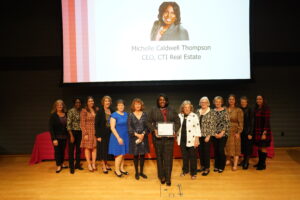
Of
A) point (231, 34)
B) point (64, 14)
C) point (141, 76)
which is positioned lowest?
point (141, 76)

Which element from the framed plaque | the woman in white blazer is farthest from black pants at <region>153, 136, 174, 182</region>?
the woman in white blazer

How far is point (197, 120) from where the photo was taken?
3768 millimetres

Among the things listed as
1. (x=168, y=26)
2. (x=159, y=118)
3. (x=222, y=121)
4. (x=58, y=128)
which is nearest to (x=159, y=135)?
(x=159, y=118)

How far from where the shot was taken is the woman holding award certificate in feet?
11.3

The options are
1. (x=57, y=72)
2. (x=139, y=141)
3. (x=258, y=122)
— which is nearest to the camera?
(x=139, y=141)

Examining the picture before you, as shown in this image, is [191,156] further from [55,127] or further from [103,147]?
[55,127]

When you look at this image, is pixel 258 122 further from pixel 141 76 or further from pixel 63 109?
pixel 63 109

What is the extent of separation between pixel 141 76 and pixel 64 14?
84.9 inches

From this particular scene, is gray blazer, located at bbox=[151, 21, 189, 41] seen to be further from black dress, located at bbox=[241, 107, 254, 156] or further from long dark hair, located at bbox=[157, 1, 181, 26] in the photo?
black dress, located at bbox=[241, 107, 254, 156]

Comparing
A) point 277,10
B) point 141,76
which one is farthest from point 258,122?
point 277,10

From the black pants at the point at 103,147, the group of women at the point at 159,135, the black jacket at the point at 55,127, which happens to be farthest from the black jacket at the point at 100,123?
the black jacket at the point at 55,127

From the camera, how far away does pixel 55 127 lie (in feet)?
13.5

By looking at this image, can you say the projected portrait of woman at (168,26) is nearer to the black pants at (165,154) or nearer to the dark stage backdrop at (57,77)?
the dark stage backdrop at (57,77)

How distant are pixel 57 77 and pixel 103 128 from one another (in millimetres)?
2525
